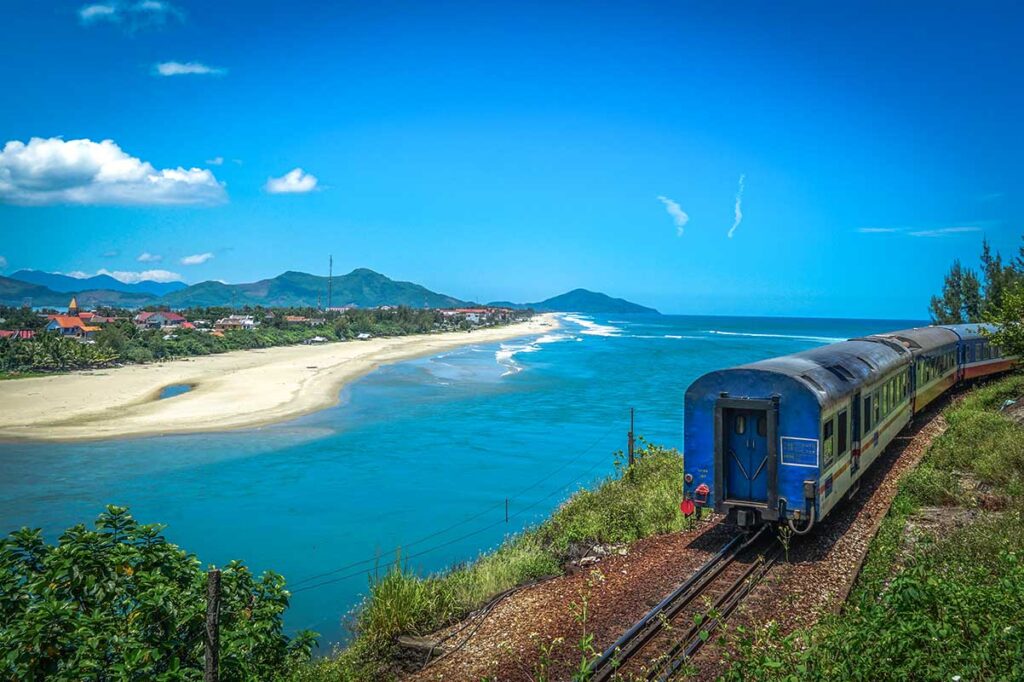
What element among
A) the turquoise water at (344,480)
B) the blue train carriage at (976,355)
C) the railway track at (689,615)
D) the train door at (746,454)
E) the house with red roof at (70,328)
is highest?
the house with red roof at (70,328)

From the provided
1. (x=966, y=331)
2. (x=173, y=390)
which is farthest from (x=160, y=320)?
(x=966, y=331)

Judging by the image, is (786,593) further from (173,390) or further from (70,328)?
(70,328)

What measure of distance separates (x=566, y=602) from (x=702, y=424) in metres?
4.11

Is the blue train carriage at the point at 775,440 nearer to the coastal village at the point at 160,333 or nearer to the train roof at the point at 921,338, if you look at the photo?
Answer: the train roof at the point at 921,338

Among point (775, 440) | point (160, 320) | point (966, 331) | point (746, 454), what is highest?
point (160, 320)

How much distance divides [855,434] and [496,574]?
25.4 ft

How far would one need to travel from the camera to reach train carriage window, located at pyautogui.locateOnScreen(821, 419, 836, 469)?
11.4m

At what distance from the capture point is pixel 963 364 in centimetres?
2730

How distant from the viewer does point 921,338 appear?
21.9 m

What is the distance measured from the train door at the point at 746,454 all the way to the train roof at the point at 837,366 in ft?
3.04

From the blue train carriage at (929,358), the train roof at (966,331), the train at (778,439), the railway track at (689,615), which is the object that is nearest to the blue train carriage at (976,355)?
the train roof at (966,331)

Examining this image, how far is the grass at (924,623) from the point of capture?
5867 millimetres

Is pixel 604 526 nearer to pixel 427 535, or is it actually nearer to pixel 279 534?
pixel 427 535

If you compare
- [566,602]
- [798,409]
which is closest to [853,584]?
[798,409]
